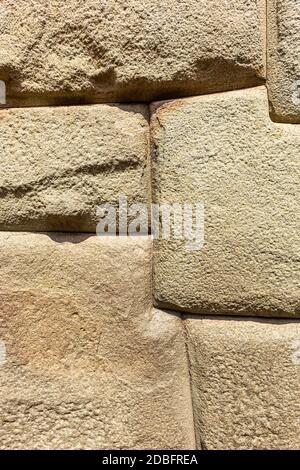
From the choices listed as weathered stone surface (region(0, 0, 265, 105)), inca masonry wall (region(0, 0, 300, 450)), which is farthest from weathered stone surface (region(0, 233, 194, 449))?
weathered stone surface (region(0, 0, 265, 105))

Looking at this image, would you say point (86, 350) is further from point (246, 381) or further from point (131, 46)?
point (131, 46)

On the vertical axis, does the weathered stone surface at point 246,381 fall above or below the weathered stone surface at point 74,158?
below

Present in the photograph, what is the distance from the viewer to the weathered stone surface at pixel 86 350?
0.66 metres

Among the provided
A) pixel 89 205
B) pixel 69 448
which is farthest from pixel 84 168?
pixel 69 448

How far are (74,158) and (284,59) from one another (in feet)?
1.12

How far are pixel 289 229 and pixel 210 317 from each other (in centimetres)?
19

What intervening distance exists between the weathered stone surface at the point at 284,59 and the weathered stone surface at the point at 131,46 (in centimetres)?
2

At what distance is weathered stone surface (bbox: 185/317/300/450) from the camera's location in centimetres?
65

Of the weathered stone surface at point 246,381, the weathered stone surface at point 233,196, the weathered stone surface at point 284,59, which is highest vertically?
the weathered stone surface at point 284,59

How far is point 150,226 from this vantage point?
Result: 0.69 m

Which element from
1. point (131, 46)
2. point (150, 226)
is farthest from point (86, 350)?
point (131, 46)

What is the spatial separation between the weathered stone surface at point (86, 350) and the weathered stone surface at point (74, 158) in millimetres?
66

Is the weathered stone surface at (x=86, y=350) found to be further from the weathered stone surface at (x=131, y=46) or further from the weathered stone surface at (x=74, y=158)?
the weathered stone surface at (x=131, y=46)

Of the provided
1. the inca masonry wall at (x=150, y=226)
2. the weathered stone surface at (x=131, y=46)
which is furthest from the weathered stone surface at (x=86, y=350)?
the weathered stone surface at (x=131, y=46)
